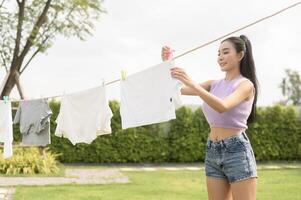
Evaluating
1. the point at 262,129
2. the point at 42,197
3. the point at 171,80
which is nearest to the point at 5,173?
the point at 42,197

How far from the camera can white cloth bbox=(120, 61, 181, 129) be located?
3.70m

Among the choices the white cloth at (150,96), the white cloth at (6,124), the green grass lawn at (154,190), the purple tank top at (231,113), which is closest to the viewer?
the purple tank top at (231,113)

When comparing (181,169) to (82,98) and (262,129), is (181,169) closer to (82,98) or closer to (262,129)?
(262,129)

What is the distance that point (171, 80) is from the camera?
367 centimetres

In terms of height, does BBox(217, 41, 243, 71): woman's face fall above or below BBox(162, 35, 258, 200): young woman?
above

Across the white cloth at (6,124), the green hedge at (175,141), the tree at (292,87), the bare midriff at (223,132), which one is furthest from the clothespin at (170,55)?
the tree at (292,87)

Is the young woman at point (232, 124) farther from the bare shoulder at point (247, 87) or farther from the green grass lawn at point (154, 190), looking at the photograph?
the green grass lawn at point (154, 190)

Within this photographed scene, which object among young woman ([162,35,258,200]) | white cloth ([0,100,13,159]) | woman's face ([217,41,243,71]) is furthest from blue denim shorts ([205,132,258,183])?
white cloth ([0,100,13,159])

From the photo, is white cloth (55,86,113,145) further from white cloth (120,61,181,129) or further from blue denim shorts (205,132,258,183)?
blue denim shorts (205,132,258,183)

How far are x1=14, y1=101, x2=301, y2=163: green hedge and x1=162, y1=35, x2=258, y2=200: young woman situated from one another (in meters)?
11.6

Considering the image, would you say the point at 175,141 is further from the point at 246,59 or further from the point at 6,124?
the point at 246,59

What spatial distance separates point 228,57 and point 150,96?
1.01 metres

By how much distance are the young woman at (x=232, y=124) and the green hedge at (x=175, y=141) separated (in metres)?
11.6

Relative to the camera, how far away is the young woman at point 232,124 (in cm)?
295
